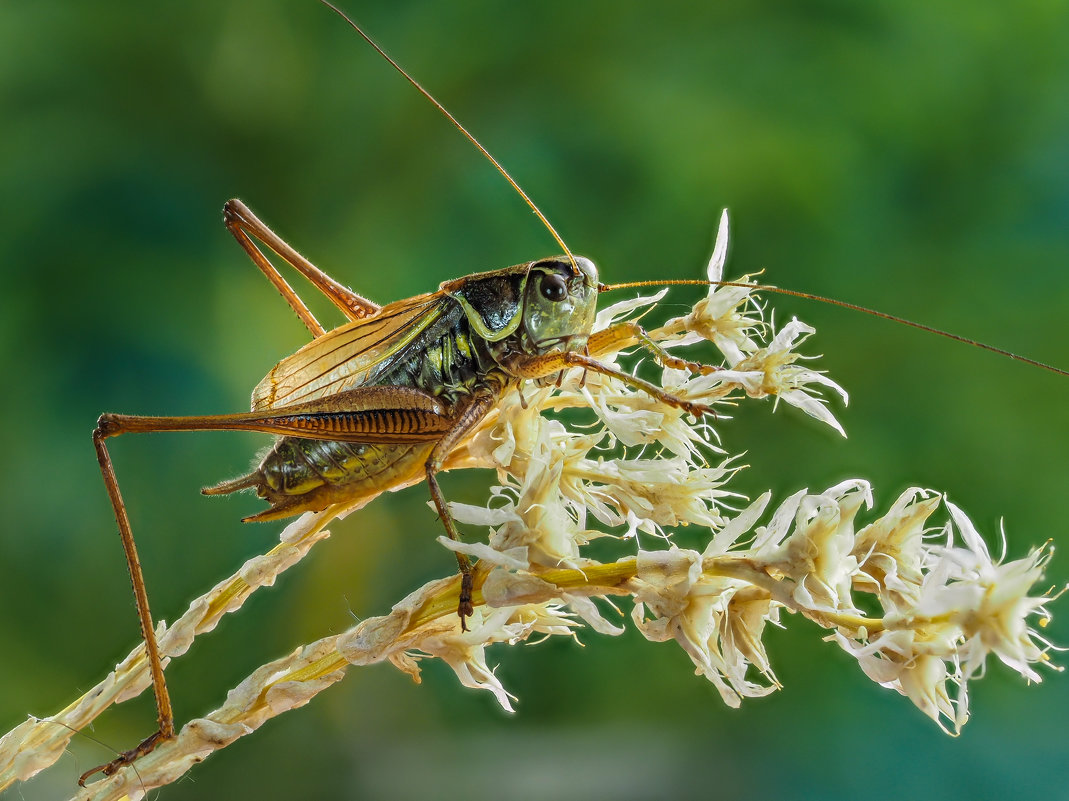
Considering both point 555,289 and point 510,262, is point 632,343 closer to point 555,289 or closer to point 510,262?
point 555,289

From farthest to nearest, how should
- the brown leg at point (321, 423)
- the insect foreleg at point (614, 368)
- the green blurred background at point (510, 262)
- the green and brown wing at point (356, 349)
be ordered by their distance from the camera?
the green blurred background at point (510, 262)
the green and brown wing at point (356, 349)
the brown leg at point (321, 423)
the insect foreleg at point (614, 368)

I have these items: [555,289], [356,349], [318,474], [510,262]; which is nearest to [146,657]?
[318,474]

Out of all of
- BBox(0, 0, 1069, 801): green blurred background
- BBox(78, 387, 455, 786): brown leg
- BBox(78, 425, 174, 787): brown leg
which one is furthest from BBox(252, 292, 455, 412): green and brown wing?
BBox(0, 0, 1069, 801): green blurred background

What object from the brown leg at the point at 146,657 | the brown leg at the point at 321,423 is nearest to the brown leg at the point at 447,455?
the brown leg at the point at 321,423

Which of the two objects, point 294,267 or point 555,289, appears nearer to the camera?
point 555,289

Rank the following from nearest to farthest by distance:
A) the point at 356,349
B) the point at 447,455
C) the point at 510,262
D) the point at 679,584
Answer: the point at 679,584, the point at 447,455, the point at 356,349, the point at 510,262

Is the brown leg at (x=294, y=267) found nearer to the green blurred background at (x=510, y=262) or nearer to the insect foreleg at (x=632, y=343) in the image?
the insect foreleg at (x=632, y=343)

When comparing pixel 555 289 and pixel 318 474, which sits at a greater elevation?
pixel 555 289

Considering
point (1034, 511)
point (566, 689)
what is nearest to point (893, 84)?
point (1034, 511)
